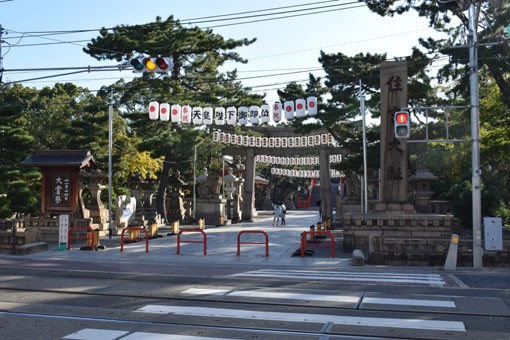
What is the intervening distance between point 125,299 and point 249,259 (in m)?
7.76

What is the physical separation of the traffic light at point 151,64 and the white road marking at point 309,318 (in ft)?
21.7

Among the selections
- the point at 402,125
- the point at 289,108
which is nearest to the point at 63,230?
the point at 289,108

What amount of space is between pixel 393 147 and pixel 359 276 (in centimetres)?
856

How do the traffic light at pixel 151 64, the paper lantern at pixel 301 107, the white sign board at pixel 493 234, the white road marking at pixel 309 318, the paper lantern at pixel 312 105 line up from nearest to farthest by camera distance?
the white road marking at pixel 309 318
the traffic light at pixel 151 64
the white sign board at pixel 493 234
the paper lantern at pixel 312 105
the paper lantern at pixel 301 107

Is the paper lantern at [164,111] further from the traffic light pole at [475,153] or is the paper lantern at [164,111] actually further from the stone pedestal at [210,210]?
the traffic light pole at [475,153]

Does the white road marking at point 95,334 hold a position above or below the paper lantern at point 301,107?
below

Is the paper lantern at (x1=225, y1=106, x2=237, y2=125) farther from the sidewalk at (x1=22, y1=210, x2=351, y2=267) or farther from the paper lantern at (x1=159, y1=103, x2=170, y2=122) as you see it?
the sidewalk at (x1=22, y1=210, x2=351, y2=267)

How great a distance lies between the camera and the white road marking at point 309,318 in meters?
7.22

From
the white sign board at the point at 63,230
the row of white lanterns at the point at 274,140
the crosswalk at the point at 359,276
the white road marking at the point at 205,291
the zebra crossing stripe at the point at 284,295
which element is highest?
the row of white lanterns at the point at 274,140

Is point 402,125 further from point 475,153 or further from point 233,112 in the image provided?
point 233,112

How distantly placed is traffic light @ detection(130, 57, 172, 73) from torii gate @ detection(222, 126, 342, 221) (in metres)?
25.2

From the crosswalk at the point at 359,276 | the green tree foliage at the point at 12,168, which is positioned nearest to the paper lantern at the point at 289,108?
the crosswalk at the point at 359,276

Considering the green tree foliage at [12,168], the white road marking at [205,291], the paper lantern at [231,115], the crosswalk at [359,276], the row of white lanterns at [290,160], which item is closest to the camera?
the white road marking at [205,291]

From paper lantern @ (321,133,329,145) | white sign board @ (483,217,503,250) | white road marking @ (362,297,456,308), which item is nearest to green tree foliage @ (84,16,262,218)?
paper lantern @ (321,133,329,145)
